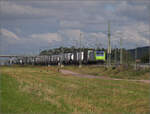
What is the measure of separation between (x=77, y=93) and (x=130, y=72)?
22752 millimetres

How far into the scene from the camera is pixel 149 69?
40938 millimetres

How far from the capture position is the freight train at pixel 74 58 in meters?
70.7

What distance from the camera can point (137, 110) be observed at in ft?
55.2

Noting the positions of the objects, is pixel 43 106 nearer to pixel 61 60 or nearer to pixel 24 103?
pixel 24 103

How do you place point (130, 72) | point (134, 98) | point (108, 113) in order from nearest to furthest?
point (108, 113) → point (134, 98) → point (130, 72)

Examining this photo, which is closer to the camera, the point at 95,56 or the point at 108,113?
the point at 108,113

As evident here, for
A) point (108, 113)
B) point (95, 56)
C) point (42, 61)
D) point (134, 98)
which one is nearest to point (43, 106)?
point (108, 113)

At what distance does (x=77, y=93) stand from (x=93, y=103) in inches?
149

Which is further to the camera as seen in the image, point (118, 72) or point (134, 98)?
point (118, 72)

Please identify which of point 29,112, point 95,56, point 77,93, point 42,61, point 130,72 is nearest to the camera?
point 29,112

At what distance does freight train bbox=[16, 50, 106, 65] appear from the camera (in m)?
70.7

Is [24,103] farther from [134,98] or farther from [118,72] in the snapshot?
[118,72]

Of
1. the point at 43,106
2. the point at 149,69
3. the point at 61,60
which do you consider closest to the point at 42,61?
the point at 61,60

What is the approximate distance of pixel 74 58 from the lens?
81.4 metres
